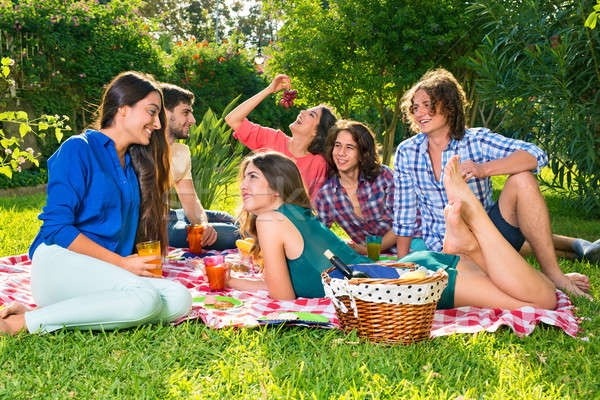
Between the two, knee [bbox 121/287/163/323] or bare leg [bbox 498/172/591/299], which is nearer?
knee [bbox 121/287/163/323]

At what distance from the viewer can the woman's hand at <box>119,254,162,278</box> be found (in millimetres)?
2654

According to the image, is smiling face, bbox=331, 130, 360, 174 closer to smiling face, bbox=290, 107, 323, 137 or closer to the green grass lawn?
smiling face, bbox=290, 107, 323, 137

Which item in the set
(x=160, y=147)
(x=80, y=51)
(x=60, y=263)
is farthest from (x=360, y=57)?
(x=60, y=263)

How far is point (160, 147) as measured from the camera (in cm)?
312

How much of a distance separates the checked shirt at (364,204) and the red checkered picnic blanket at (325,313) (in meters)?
1.32

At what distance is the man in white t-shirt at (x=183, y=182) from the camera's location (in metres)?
4.24

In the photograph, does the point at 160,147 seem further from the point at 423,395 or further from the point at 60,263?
the point at 423,395

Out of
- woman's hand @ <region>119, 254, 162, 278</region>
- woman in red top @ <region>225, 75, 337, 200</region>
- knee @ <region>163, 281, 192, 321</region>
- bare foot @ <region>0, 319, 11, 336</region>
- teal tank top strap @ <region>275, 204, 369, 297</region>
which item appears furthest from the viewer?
woman in red top @ <region>225, 75, 337, 200</region>

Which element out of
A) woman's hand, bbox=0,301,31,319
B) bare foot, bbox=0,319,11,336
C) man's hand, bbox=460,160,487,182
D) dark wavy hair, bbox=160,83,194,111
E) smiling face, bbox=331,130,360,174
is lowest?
bare foot, bbox=0,319,11,336

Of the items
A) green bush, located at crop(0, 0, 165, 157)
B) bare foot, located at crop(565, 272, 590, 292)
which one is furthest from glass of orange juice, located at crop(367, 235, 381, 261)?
green bush, located at crop(0, 0, 165, 157)

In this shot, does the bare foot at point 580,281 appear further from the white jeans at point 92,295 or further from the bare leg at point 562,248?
the white jeans at point 92,295

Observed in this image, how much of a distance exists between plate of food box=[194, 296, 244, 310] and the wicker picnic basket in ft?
2.38

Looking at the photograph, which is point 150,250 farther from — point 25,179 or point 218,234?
point 25,179

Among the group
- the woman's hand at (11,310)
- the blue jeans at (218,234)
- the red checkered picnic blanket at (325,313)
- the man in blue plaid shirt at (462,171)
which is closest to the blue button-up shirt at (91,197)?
the woman's hand at (11,310)
